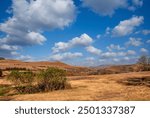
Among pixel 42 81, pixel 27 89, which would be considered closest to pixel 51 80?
pixel 42 81

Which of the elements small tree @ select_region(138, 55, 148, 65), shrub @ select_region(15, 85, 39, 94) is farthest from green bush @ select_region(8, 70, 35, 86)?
small tree @ select_region(138, 55, 148, 65)

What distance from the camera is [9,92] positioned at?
2328cm

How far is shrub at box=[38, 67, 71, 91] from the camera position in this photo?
23.0 metres

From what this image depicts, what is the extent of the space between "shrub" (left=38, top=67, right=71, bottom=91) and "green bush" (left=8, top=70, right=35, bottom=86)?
98 cm

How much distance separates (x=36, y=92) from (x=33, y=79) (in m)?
2.27

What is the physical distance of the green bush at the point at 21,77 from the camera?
23641 millimetres

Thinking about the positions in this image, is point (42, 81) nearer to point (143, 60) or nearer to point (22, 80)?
point (22, 80)

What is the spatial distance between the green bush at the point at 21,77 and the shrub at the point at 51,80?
980 mm

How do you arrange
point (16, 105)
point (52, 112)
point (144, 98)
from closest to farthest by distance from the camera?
1. point (52, 112)
2. point (16, 105)
3. point (144, 98)

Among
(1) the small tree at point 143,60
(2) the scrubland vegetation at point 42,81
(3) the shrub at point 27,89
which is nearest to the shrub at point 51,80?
(2) the scrubland vegetation at point 42,81

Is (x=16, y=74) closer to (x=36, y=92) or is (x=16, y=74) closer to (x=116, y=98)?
(x=36, y=92)

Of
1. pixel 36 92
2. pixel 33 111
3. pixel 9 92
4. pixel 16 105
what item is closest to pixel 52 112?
pixel 33 111

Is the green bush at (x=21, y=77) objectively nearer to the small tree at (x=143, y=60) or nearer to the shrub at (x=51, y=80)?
the shrub at (x=51, y=80)

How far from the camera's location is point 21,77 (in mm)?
23781
